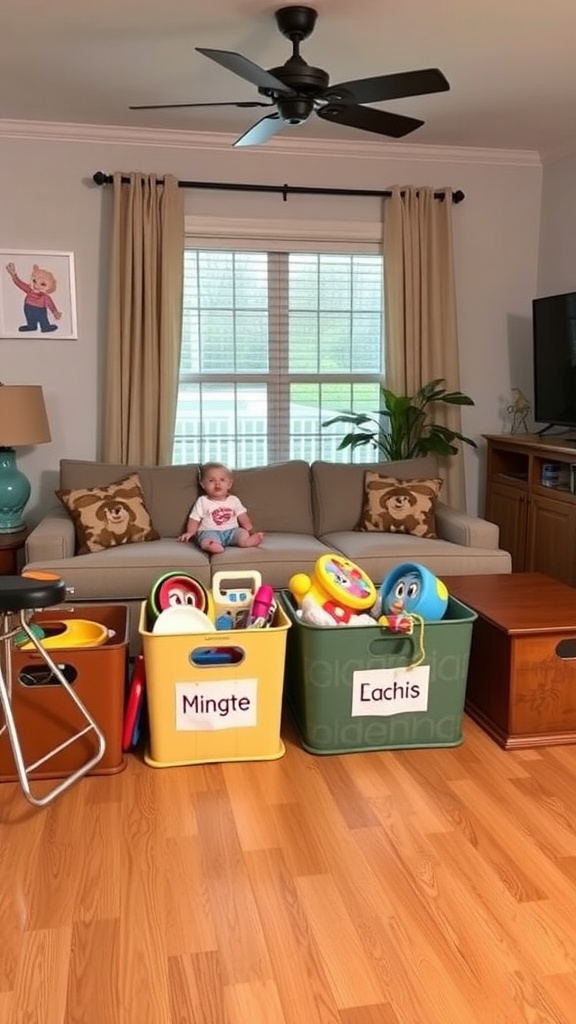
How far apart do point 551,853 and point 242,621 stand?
1228 millimetres

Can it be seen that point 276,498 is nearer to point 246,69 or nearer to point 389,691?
point 389,691

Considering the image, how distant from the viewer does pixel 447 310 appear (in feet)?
15.6

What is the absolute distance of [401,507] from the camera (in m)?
4.12

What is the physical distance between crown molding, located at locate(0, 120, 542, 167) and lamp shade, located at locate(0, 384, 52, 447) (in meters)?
1.36

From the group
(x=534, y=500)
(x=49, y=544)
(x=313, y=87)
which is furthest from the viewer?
(x=534, y=500)

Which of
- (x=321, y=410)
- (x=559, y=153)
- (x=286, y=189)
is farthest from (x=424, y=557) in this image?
(x=559, y=153)

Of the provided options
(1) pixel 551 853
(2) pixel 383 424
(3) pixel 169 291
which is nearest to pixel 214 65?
(3) pixel 169 291

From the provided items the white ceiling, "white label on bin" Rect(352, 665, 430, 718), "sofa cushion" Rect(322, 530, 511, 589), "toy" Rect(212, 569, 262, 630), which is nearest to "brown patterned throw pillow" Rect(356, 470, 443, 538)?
"sofa cushion" Rect(322, 530, 511, 589)

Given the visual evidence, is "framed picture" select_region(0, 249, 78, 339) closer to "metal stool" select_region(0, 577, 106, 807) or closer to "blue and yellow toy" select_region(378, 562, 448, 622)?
"metal stool" select_region(0, 577, 106, 807)

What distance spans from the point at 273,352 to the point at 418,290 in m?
0.88

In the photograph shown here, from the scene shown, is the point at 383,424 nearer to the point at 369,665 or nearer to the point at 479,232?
the point at 479,232

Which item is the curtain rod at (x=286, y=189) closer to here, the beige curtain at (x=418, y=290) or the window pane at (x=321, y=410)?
the beige curtain at (x=418, y=290)

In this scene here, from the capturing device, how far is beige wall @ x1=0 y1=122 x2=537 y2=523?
438 centimetres

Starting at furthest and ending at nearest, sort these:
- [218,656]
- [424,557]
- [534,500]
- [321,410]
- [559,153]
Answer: [321,410] → [559,153] → [534,500] → [424,557] → [218,656]
